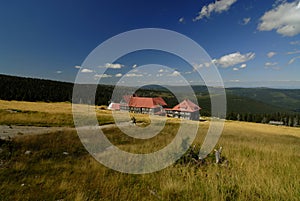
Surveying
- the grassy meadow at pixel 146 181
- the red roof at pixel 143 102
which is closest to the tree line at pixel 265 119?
the red roof at pixel 143 102

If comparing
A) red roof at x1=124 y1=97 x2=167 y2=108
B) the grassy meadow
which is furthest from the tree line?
the grassy meadow

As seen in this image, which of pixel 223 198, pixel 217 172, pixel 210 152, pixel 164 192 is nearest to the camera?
pixel 223 198

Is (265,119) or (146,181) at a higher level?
(146,181)

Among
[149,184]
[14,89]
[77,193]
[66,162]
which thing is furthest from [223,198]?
[14,89]

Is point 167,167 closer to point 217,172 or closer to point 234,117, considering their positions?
point 217,172

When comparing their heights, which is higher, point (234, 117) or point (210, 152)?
point (210, 152)

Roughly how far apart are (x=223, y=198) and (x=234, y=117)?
145 meters

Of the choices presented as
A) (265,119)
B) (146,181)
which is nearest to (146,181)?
(146,181)

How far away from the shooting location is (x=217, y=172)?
5.46 m

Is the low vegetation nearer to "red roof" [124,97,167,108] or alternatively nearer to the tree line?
"red roof" [124,97,167,108]

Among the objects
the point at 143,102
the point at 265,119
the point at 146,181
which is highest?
the point at 146,181

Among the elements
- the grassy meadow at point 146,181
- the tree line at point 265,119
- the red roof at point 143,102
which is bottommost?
the tree line at point 265,119

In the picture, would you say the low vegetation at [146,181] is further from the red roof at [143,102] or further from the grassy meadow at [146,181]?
the red roof at [143,102]

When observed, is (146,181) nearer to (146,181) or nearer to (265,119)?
(146,181)
